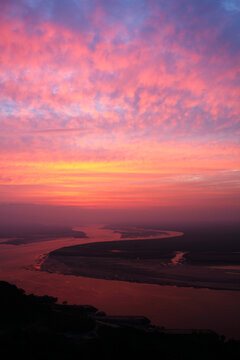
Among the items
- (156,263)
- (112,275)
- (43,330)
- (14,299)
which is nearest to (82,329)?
(43,330)

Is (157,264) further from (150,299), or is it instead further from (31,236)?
(31,236)

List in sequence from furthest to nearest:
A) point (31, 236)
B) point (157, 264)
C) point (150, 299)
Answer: point (31, 236) → point (157, 264) → point (150, 299)

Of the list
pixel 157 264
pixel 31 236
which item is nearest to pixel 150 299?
pixel 157 264

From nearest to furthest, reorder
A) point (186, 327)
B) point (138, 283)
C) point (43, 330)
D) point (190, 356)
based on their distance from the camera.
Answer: point (190, 356) < point (43, 330) < point (186, 327) < point (138, 283)

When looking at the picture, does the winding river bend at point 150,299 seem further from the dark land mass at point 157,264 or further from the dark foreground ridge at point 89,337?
the dark foreground ridge at point 89,337

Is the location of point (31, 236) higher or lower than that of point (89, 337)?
lower

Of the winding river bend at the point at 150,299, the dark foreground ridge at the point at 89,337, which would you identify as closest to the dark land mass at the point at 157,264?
the winding river bend at the point at 150,299

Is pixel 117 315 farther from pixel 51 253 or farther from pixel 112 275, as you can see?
pixel 51 253
